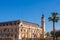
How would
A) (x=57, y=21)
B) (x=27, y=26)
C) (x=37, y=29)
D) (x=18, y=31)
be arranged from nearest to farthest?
(x=57, y=21), (x=18, y=31), (x=27, y=26), (x=37, y=29)

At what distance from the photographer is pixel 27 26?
334ft

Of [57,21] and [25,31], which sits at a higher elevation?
[57,21]

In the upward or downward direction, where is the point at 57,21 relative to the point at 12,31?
upward

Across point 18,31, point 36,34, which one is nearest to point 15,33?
point 18,31

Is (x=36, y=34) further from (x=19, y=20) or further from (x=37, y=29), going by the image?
(x=19, y=20)

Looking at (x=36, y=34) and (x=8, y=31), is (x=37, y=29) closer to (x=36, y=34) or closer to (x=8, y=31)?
(x=36, y=34)

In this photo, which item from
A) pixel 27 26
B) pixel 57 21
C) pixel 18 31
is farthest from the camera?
pixel 27 26

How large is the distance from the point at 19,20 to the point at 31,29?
11088 millimetres

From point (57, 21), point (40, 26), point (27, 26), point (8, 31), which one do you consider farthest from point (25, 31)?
point (57, 21)

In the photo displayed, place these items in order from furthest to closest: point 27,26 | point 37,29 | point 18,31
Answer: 1. point 37,29
2. point 27,26
3. point 18,31

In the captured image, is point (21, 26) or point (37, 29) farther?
point (37, 29)

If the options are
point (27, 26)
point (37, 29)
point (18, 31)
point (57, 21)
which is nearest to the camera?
point (57, 21)

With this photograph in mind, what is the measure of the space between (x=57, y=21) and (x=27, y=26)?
3655 centimetres

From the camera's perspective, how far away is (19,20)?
100562mm
